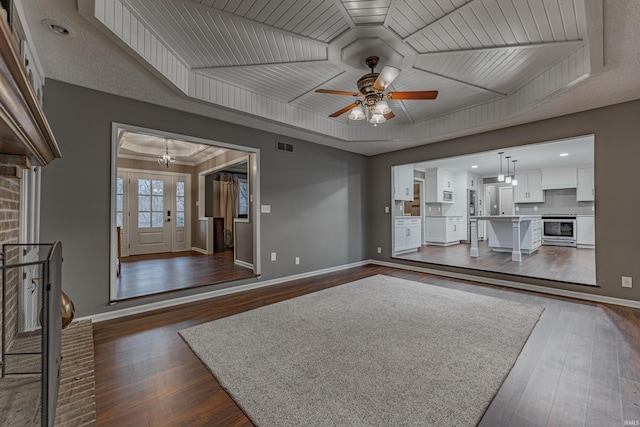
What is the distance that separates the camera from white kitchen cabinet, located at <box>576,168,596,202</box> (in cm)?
802

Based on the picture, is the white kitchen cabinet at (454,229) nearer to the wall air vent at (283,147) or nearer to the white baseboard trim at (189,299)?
the white baseboard trim at (189,299)

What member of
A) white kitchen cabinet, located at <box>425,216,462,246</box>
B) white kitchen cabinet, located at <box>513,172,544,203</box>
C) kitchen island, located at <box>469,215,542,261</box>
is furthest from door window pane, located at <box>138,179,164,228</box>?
white kitchen cabinet, located at <box>513,172,544,203</box>

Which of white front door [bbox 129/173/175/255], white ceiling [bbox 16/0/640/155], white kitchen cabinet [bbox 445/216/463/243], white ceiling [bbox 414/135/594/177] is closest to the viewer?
white ceiling [bbox 16/0/640/155]

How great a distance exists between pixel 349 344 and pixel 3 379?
2275 millimetres

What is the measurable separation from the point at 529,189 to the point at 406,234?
558 centimetres

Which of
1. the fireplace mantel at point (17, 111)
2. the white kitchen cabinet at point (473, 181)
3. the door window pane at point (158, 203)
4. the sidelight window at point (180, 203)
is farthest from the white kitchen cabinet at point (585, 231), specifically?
the door window pane at point (158, 203)

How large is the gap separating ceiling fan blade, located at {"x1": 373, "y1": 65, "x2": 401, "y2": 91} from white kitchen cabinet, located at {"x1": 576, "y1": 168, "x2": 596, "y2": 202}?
363 inches

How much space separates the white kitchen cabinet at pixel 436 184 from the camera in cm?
837

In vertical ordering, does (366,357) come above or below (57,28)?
below

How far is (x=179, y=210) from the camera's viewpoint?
7730 mm

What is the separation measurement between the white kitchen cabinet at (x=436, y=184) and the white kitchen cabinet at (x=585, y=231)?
11.7 ft

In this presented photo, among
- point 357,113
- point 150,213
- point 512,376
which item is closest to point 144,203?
point 150,213

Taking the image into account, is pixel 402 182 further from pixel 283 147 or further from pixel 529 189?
pixel 529 189

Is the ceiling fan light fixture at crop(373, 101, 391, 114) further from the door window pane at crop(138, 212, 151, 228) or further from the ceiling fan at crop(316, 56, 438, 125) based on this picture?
the door window pane at crop(138, 212, 151, 228)
